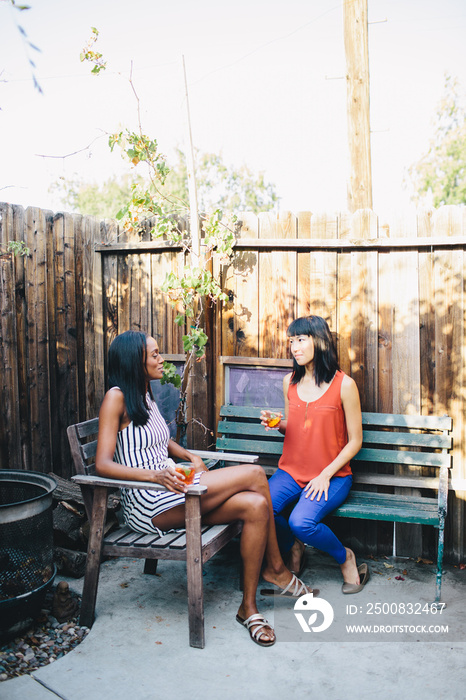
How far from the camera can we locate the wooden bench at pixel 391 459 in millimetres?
3617

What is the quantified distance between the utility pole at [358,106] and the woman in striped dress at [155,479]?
3291 millimetres

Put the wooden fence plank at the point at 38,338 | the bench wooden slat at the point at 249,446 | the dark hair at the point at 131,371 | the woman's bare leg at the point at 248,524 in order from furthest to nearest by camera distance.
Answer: the wooden fence plank at the point at 38,338 → the bench wooden slat at the point at 249,446 → the dark hair at the point at 131,371 → the woman's bare leg at the point at 248,524

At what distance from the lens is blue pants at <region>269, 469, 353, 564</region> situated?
3.38 m

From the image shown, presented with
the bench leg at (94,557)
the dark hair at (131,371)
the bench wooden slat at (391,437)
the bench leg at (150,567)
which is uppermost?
the dark hair at (131,371)

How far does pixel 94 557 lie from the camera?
3.10 metres

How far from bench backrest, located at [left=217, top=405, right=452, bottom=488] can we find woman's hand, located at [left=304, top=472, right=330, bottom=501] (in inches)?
21.7

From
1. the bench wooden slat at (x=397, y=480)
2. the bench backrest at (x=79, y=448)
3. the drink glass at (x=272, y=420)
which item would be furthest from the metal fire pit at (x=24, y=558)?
the bench wooden slat at (x=397, y=480)

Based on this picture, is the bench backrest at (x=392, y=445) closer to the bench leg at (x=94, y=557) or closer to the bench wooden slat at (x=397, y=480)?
the bench wooden slat at (x=397, y=480)

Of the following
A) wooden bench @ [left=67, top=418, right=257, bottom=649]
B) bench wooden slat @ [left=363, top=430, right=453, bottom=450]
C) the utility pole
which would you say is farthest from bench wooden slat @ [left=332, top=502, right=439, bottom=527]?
the utility pole

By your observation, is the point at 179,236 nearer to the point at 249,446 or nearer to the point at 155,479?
the point at 249,446

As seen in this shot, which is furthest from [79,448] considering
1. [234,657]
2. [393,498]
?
[393,498]

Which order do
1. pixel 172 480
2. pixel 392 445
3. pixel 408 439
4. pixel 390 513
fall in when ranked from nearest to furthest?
1. pixel 172 480
2. pixel 390 513
3. pixel 408 439
4. pixel 392 445

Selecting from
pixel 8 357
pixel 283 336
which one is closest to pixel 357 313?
pixel 283 336

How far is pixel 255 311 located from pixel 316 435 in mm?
1220
